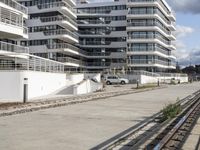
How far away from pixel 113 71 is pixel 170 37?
3757 cm

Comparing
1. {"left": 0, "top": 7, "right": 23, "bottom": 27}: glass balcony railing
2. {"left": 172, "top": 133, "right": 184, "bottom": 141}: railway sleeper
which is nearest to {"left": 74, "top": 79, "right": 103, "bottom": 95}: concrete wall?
{"left": 0, "top": 7, "right": 23, "bottom": 27}: glass balcony railing

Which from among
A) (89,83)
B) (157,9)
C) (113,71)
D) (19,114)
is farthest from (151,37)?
(19,114)

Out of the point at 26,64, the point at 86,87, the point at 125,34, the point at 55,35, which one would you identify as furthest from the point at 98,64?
the point at 26,64

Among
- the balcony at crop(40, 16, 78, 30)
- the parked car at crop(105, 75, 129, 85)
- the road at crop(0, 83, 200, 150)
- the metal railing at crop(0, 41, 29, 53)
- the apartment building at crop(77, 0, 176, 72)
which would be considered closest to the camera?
the road at crop(0, 83, 200, 150)

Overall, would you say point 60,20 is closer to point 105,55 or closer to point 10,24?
point 105,55

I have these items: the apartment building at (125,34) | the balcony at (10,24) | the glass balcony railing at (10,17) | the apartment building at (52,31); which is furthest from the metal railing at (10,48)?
the apartment building at (125,34)

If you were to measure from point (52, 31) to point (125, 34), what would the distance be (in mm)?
26584

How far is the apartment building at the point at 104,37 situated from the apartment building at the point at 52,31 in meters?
15.3

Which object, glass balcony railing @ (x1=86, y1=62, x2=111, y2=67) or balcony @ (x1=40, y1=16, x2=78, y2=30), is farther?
glass balcony railing @ (x1=86, y1=62, x2=111, y2=67)

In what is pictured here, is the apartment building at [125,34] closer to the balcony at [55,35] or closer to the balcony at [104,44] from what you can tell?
the balcony at [104,44]

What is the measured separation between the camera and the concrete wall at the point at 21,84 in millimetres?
32406

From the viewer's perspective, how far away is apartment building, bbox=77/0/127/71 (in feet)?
351

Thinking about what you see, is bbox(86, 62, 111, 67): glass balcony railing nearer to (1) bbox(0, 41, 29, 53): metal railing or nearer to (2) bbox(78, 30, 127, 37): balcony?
(2) bbox(78, 30, 127, 37): balcony

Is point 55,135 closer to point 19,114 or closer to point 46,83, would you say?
point 19,114
